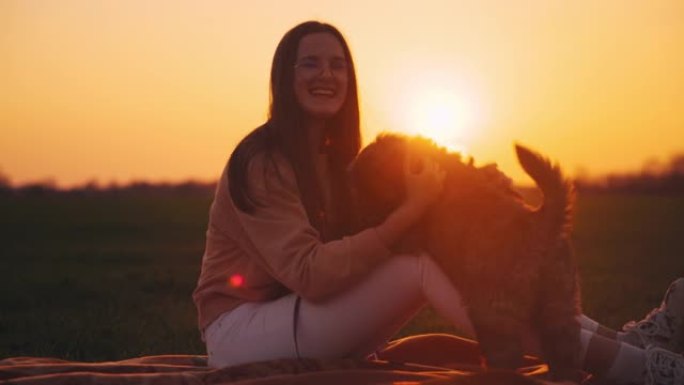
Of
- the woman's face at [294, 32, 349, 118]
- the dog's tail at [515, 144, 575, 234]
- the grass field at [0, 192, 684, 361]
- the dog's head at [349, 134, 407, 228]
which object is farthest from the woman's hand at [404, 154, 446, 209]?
the grass field at [0, 192, 684, 361]

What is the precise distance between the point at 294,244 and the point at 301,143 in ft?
1.91

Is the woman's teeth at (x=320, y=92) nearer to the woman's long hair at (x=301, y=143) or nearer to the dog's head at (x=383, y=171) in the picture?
the woman's long hair at (x=301, y=143)

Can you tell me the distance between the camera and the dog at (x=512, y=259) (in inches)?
Result: 138

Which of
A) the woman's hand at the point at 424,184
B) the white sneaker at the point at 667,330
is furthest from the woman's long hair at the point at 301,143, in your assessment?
the white sneaker at the point at 667,330

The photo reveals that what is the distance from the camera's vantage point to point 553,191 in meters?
3.60

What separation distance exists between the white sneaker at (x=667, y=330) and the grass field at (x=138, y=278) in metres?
2.78

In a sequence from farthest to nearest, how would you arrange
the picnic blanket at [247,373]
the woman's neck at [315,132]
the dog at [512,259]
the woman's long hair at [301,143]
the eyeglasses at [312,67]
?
the woman's neck at [315,132] < the eyeglasses at [312,67] < the woman's long hair at [301,143] < the picnic blanket at [247,373] < the dog at [512,259]

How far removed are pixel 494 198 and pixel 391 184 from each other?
0.57 meters

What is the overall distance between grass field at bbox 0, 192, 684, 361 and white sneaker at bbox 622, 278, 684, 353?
9.12 feet

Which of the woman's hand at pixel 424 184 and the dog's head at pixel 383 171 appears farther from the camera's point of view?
the dog's head at pixel 383 171

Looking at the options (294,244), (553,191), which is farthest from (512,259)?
(294,244)

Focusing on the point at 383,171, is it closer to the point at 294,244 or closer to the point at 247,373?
the point at 294,244

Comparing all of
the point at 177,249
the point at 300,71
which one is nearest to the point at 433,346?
the point at 300,71

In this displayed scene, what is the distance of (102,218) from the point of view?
2695cm
